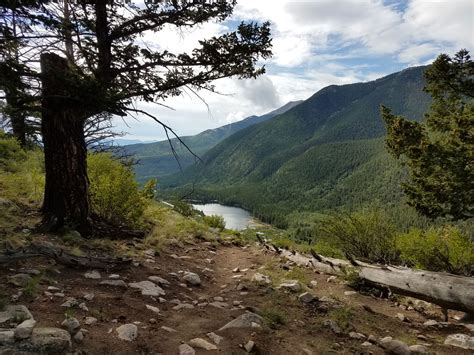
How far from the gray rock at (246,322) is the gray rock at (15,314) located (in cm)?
244

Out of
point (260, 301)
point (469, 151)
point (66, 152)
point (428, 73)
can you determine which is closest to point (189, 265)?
point (260, 301)

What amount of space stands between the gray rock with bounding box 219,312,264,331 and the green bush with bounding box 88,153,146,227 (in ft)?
18.1

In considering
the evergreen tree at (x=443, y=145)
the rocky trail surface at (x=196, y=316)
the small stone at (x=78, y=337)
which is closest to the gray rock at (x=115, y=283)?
the rocky trail surface at (x=196, y=316)

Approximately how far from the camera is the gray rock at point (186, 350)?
4059 mm

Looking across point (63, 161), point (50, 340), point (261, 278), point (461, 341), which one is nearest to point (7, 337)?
point (50, 340)

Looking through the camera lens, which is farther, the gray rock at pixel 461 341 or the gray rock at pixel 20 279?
the gray rock at pixel 461 341

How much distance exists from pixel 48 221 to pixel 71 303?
3487 millimetres

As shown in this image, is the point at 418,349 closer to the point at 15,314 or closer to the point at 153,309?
the point at 153,309

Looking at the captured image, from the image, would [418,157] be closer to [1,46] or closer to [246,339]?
[246,339]

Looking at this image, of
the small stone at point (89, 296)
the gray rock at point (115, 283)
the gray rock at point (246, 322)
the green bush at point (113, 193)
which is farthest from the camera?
the green bush at point (113, 193)

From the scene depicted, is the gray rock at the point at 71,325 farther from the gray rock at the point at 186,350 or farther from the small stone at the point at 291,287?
the small stone at the point at 291,287

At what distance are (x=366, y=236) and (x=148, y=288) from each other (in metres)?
11.5

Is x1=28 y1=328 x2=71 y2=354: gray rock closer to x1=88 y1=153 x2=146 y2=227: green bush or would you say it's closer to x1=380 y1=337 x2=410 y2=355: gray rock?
x1=380 y1=337 x2=410 y2=355: gray rock

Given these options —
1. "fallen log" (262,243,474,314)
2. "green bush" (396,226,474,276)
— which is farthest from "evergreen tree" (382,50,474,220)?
"fallen log" (262,243,474,314)
